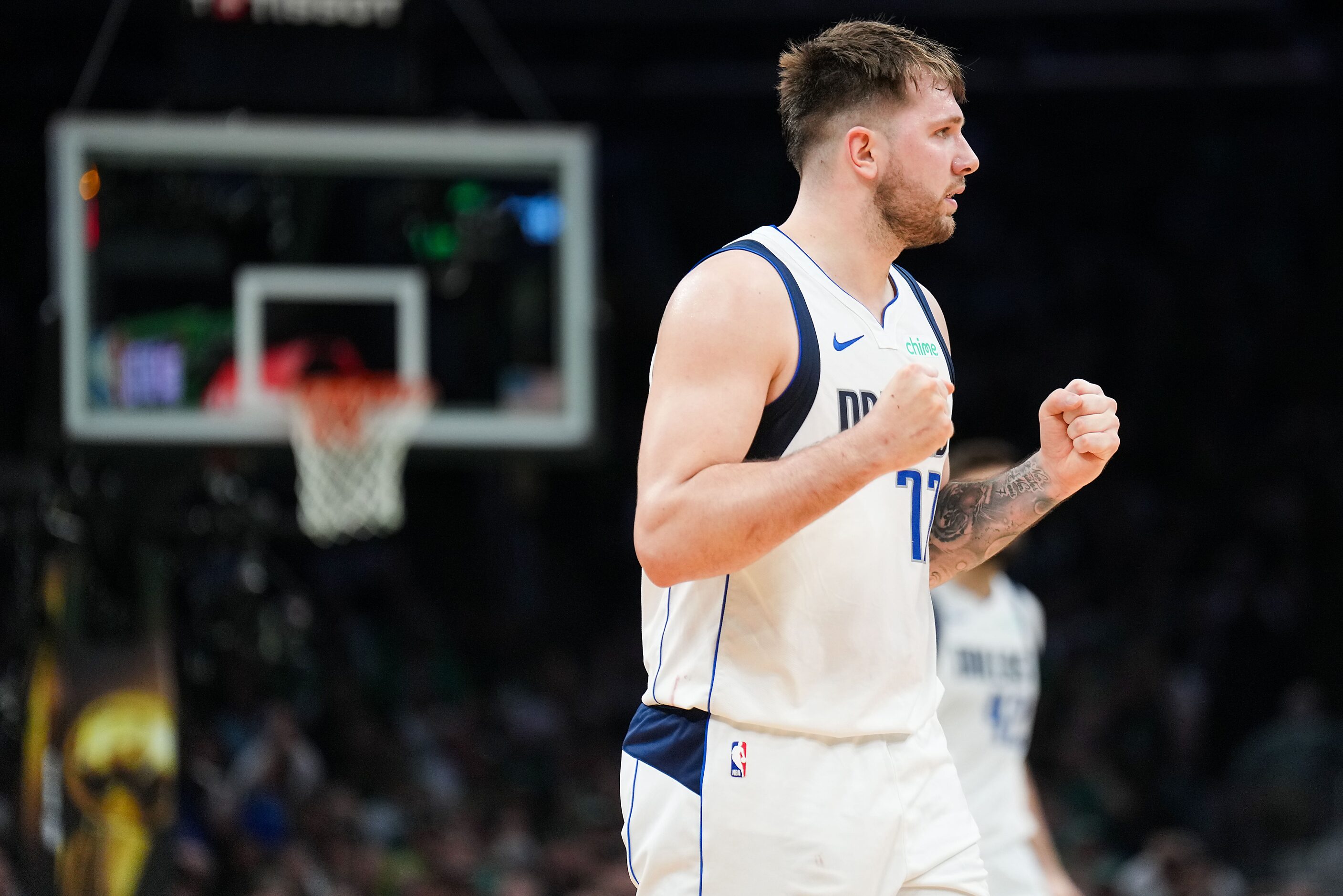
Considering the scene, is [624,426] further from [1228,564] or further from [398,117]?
[398,117]

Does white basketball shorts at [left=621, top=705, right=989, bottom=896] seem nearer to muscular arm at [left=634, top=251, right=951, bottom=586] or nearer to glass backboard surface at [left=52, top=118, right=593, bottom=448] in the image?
muscular arm at [left=634, top=251, right=951, bottom=586]

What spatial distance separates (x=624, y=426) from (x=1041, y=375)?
3807 millimetres

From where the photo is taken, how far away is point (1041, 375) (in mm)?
15023

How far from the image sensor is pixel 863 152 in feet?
10.2

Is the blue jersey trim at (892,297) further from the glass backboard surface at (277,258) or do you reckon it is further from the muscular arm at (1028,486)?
the glass backboard surface at (277,258)

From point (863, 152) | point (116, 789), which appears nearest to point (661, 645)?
point (863, 152)

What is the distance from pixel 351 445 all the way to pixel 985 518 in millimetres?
4207

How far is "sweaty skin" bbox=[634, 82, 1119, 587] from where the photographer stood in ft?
8.77

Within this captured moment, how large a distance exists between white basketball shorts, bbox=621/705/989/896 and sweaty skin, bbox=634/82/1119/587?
0.35 meters

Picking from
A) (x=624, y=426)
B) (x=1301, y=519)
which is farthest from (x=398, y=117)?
(x=1301, y=519)

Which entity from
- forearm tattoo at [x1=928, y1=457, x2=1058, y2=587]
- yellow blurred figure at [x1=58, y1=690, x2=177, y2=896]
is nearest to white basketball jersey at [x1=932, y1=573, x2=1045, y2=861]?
forearm tattoo at [x1=928, y1=457, x2=1058, y2=587]

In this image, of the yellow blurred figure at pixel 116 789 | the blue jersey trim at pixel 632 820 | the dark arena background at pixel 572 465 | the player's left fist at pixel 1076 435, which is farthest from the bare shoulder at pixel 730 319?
Answer: the yellow blurred figure at pixel 116 789

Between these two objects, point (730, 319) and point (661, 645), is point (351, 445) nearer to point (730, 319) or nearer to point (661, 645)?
point (661, 645)

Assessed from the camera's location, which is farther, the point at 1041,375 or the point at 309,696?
the point at 1041,375
